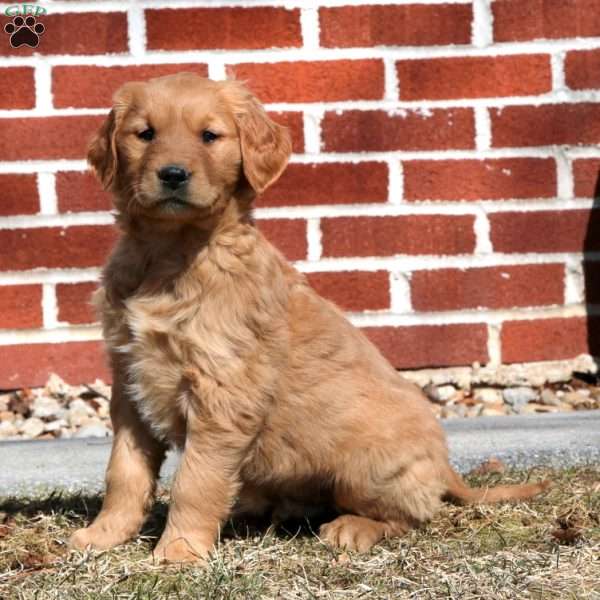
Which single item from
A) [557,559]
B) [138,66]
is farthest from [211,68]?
[557,559]

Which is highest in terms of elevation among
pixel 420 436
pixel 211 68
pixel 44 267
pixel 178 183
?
pixel 211 68

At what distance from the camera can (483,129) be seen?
5230mm

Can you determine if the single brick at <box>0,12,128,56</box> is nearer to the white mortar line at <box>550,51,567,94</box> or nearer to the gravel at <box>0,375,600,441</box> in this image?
the gravel at <box>0,375,600,441</box>

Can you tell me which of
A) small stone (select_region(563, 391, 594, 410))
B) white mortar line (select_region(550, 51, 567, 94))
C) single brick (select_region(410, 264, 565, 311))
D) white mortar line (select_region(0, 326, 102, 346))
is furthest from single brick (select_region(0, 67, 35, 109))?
small stone (select_region(563, 391, 594, 410))

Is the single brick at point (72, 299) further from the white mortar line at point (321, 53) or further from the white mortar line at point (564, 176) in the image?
the white mortar line at point (564, 176)

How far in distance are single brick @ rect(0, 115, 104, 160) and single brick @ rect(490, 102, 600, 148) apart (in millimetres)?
1752

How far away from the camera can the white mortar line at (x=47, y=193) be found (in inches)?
200

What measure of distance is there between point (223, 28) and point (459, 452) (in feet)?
6.82

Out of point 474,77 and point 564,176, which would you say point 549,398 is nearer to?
point 564,176

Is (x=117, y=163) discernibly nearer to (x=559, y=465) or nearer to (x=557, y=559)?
(x=557, y=559)

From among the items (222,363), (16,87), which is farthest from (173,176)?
(16,87)

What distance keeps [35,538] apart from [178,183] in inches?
48.9

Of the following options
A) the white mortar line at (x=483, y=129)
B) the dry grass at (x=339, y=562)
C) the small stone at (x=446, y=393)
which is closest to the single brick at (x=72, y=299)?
the dry grass at (x=339, y=562)

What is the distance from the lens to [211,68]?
5129 mm
